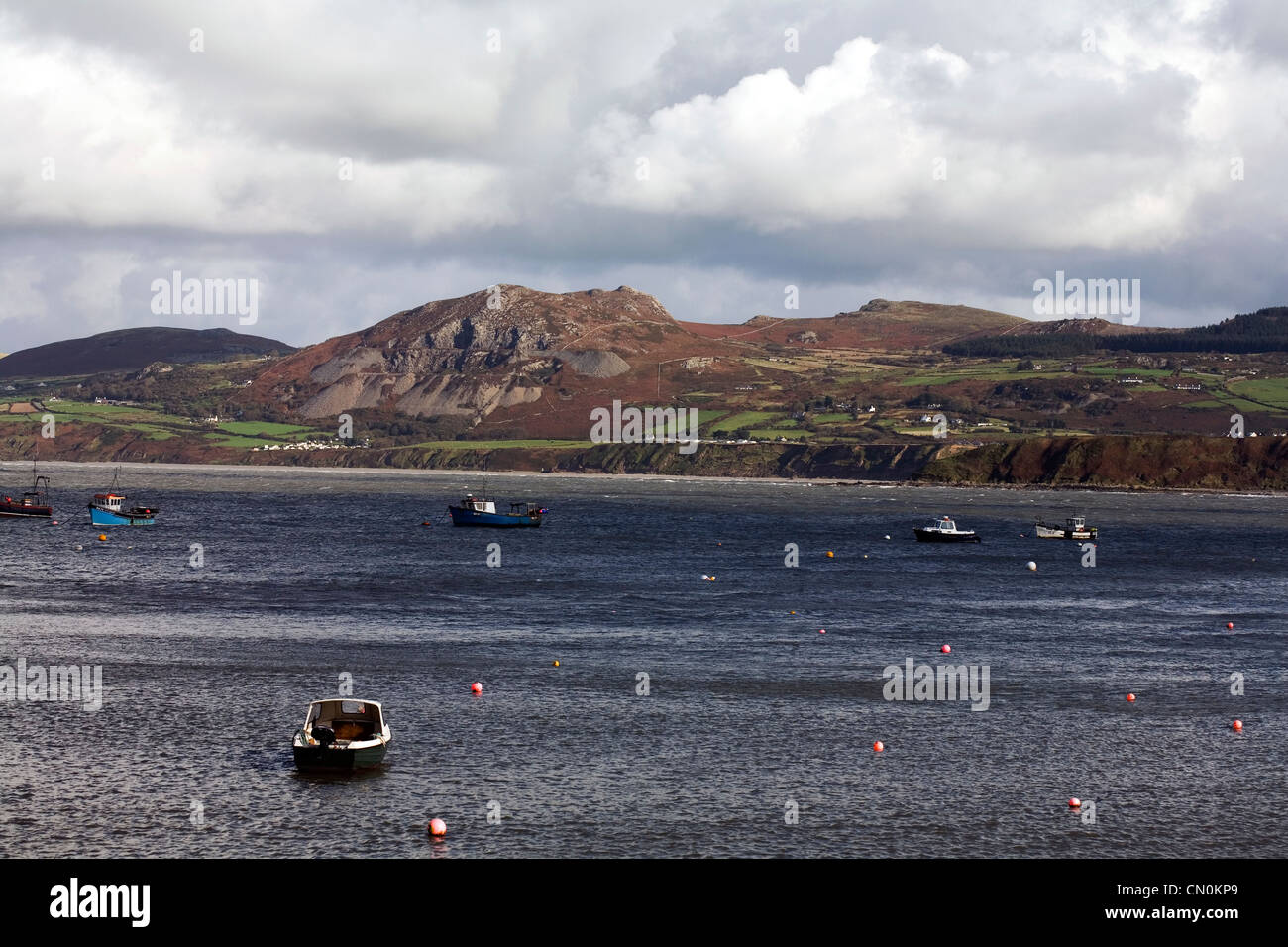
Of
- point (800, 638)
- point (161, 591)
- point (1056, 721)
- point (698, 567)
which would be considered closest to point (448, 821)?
point (1056, 721)

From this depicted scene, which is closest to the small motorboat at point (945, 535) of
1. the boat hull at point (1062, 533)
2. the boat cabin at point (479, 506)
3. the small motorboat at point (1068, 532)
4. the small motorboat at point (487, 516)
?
the boat hull at point (1062, 533)

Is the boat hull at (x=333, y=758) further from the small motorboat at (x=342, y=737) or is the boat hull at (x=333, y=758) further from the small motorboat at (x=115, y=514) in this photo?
the small motorboat at (x=115, y=514)

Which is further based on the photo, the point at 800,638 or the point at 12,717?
the point at 800,638

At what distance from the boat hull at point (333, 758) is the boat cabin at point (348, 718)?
0.94 m

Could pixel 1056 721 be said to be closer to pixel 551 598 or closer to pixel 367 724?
pixel 367 724

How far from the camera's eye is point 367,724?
45000 millimetres

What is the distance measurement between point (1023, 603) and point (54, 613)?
63622 millimetres

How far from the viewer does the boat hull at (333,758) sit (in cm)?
4312

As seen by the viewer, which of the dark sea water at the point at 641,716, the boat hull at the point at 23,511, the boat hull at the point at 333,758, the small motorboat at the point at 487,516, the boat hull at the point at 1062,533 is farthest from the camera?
the small motorboat at the point at 487,516

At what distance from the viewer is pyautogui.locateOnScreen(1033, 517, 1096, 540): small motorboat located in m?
156

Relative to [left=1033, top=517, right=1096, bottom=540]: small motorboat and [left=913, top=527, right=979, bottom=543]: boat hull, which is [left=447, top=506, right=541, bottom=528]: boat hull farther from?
[left=1033, top=517, right=1096, bottom=540]: small motorboat

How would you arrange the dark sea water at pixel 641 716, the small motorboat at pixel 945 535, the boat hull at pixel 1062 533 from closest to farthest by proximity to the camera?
1. the dark sea water at pixel 641 716
2. the small motorboat at pixel 945 535
3. the boat hull at pixel 1062 533

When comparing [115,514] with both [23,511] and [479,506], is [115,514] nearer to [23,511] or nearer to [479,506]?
[23,511]

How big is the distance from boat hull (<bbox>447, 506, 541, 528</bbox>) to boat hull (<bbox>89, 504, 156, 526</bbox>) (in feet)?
118
